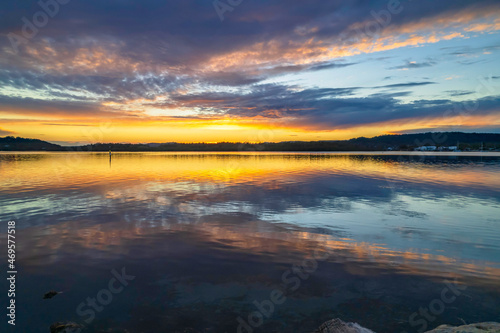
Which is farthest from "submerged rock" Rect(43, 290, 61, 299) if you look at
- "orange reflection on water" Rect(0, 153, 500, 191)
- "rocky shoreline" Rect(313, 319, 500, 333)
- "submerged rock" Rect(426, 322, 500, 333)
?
"orange reflection on water" Rect(0, 153, 500, 191)

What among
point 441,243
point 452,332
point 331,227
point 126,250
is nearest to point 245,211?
point 331,227

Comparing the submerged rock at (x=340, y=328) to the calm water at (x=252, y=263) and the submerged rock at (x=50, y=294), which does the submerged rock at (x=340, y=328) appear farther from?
the submerged rock at (x=50, y=294)

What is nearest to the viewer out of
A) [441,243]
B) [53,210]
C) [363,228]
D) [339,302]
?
[339,302]

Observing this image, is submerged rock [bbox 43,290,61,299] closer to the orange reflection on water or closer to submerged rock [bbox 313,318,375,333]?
submerged rock [bbox 313,318,375,333]

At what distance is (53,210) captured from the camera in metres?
17.0

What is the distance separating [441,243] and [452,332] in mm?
8077

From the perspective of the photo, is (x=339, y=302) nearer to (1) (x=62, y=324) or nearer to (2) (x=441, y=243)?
(1) (x=62, y=324)

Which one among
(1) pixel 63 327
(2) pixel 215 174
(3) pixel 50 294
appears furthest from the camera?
(2) pixel 215 174

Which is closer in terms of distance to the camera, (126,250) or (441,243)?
(126,250)

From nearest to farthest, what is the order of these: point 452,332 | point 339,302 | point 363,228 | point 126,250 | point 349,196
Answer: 1. point 452,332
2. point 339,302
3. point 126,250
4. point 363,228
5. point 349,196

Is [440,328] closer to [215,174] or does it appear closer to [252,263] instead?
[252,263]

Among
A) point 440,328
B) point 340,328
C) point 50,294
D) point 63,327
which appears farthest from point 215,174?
point 440,328

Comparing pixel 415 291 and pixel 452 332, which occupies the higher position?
pixel 452 332

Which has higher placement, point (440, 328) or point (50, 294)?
point (440, 328)
